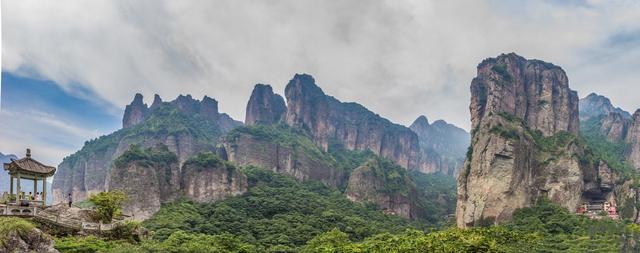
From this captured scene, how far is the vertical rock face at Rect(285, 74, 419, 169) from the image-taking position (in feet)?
523

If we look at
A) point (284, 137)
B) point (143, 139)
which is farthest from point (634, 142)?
point (143, 139)

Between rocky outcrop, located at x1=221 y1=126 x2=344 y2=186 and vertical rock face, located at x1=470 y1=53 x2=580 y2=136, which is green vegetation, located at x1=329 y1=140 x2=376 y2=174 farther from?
vertical rock face, located at x1=470 y1=53 x2=580 y2=136

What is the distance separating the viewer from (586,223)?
65.2m

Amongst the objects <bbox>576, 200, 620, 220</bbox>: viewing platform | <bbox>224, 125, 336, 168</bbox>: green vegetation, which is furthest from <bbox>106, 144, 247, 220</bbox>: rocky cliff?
<bbox>576, 200, 620, 220</bbox>: viewing platform

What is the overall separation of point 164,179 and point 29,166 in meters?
60.3

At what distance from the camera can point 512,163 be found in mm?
79750

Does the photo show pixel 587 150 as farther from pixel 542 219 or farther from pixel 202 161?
pixel 202 161

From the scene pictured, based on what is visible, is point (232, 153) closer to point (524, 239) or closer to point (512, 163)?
point (512, 163)

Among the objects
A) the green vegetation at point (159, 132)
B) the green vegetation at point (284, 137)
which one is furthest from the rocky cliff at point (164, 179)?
the green vegetation at point (159, 132)

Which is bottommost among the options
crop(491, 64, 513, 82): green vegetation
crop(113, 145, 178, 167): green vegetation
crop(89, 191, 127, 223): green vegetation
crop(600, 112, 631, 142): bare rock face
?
crop(89, 191, 127, 223): green vegetation

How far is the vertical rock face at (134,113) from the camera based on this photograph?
156 meters

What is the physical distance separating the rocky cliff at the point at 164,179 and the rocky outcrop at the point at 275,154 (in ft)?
81.3

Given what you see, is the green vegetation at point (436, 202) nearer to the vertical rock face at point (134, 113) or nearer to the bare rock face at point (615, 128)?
the bare rock face at point (615, 128)

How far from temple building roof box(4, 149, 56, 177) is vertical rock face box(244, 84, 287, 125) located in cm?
12216
